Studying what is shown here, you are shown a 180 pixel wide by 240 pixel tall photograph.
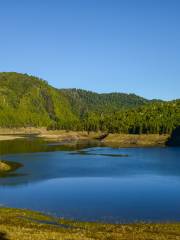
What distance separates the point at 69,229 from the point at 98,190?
131ft

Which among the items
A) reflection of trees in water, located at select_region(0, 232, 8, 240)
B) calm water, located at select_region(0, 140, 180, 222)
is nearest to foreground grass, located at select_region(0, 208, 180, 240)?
reflection of trees in water, located at select_region(0, 232, 8, 240)

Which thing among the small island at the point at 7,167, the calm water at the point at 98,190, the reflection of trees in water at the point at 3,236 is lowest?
the calm water at the point at 98,190

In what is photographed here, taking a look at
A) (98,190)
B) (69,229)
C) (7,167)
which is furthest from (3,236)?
(7,167)

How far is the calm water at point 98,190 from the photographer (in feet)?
241

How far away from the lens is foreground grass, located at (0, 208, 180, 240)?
164ft

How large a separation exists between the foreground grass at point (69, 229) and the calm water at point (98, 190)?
6414 mm

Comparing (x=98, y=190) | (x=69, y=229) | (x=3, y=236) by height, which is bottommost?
(x=98, y=190)

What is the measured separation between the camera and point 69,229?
5666 cm

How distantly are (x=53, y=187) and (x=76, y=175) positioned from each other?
22.2 metres

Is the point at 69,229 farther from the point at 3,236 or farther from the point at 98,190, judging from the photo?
the point at 98,190

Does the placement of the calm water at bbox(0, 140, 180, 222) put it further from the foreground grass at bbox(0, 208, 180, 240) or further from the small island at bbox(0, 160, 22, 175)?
the foreground grass at bbox(0, 208, 180, 240)

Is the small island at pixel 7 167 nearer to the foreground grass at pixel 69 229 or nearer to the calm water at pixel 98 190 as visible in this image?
the calm water at pixel 98 190

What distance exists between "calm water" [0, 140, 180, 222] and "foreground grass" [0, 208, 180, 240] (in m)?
6.41

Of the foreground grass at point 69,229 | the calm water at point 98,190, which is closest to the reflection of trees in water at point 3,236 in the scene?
the foreground grass at point 69,229
